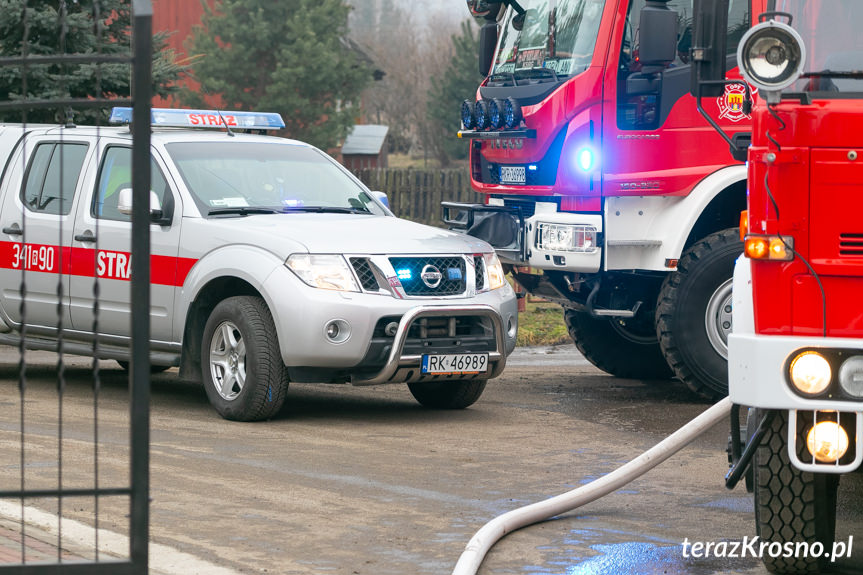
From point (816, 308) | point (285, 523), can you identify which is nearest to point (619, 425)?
point (285, 523)

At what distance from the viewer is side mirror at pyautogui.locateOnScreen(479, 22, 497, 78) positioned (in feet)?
37.6

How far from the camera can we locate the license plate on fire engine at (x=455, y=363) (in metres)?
8.74

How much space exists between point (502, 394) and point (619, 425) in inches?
59.5

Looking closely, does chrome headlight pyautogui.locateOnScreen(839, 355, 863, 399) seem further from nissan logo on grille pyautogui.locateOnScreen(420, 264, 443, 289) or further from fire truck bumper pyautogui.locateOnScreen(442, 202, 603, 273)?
fire truck bumper pyautogui.locateOnScreen(442, 202, 603, 273)

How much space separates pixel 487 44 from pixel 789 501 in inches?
271

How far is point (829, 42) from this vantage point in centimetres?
552

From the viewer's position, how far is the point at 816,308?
5.06 meters

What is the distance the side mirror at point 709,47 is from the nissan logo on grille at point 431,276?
3303mm

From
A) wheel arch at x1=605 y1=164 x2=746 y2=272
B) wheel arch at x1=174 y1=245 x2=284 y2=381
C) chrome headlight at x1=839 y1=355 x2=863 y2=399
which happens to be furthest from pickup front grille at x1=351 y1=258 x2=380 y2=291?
chrome headlight at x1=839 y1=355 x2=863 y2=399

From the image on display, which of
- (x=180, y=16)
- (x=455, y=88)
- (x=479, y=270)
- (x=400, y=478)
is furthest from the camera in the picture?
(x=455, y=88)

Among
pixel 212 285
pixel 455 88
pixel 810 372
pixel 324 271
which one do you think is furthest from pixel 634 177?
pixel 455 88

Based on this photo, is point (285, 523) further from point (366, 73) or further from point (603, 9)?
point (366, 73)

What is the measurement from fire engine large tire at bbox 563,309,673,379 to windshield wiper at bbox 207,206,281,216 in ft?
10.6

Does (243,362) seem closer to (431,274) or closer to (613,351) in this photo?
(431,274)
